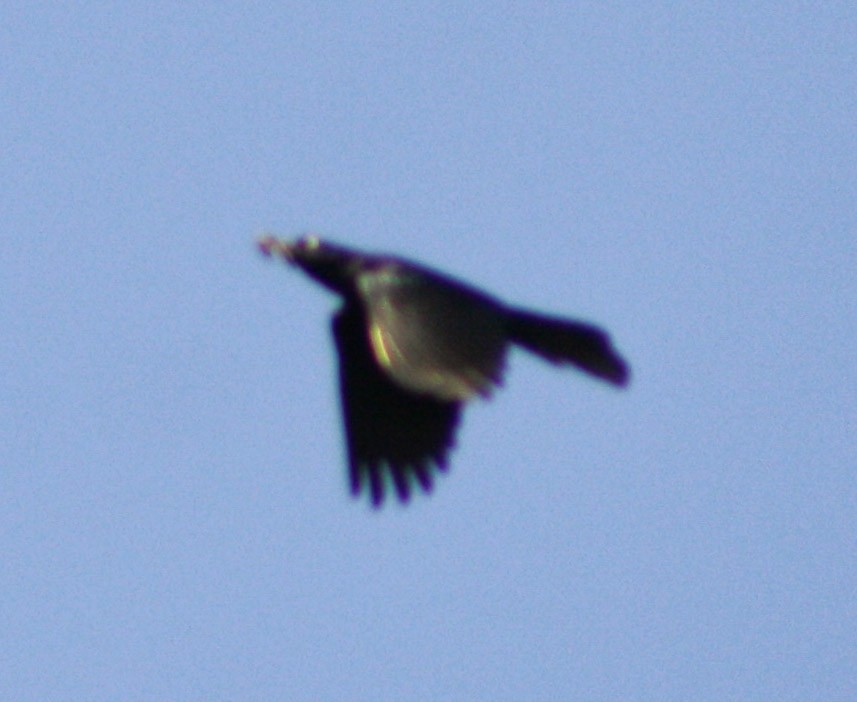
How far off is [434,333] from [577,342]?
1370 millimetres

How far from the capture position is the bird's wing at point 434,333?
38.8ft

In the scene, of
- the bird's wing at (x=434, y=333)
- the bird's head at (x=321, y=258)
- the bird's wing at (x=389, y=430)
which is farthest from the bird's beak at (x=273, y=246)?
the bird's wing at (x=434, y=333)

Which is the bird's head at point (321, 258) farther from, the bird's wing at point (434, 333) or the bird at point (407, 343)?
the bird's wing at point (434, 333)

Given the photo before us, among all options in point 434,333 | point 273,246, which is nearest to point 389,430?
point 434,333

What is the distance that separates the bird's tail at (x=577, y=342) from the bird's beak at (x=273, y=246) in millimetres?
1712

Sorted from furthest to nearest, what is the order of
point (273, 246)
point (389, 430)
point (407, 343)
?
point (273, 246) → point (389, 430) → point (407, 343)

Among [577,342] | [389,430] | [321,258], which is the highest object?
[321,258]

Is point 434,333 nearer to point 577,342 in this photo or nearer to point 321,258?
point 577,342

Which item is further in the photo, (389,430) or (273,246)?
(273,246)

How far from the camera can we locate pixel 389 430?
532 inches

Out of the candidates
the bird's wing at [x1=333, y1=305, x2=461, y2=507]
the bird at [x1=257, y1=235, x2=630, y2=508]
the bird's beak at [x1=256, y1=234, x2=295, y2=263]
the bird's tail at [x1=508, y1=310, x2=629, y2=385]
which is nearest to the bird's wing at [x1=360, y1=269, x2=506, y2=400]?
the bird at [x1=257, y1=235, x2=630, y2=508]

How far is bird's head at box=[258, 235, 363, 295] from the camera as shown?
13884 mm

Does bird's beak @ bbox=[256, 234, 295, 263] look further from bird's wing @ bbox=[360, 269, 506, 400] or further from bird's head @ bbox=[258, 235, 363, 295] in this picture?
bird's wing @ bbox=[360, 269, 506, 400]

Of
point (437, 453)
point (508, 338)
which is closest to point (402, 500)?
point (437, 453)
